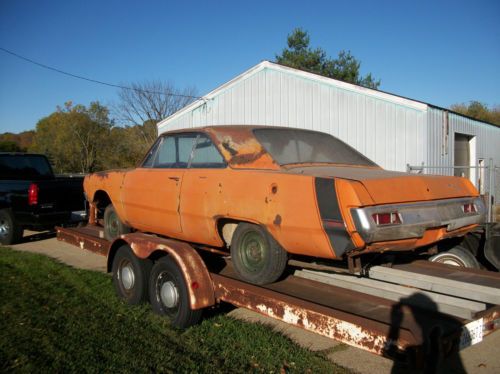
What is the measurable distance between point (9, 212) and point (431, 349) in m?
8.81

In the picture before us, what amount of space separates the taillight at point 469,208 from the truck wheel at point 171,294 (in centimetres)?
257

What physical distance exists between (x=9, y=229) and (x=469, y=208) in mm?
8646

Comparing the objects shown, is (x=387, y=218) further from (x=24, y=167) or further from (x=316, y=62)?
(x=316, y=62)

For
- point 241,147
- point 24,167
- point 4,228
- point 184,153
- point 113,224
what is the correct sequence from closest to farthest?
point 241,147 → point 184,153 → point 113,224 → point 4,228 → point 24,167

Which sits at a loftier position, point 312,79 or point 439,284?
point 312,79

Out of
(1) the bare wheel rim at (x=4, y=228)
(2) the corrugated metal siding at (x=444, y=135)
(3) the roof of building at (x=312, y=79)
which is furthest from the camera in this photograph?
(2) the corrugated metal siding at (x=444, y=135)

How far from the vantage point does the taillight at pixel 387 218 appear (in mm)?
3166

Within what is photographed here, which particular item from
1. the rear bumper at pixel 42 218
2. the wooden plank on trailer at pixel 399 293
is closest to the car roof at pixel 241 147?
the wooden plank on trailer at pixel 399 293

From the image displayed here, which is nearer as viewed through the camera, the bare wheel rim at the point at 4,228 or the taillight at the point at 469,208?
the taillight at the point at 469,208

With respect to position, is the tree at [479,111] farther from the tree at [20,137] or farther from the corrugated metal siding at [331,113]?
the tree at [20,137]

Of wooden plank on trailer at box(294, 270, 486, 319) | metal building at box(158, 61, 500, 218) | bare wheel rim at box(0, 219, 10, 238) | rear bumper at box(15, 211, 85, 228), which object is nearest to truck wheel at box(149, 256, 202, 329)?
wooden plank on trailer at box(294, 270, 486, 319)

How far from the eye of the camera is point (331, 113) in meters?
14.0

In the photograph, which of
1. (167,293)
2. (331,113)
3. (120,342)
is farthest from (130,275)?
(331,113)

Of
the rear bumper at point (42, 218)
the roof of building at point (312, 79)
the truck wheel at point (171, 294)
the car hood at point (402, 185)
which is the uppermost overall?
the roof of building at point (312, 79)
